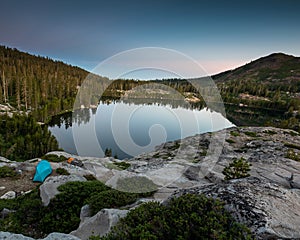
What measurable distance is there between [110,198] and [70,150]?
3183 centimetres

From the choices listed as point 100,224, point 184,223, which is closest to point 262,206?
point 184,223

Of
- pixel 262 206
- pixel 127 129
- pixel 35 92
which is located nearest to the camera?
pixel 262 206

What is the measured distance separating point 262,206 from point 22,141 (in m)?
33.0

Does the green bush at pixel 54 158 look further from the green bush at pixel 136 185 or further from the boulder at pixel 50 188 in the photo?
the green bush at pixel 136 185

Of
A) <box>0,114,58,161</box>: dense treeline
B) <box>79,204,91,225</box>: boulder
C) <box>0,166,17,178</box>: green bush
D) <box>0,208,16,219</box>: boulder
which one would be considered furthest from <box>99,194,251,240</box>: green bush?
<box>0,114,58,161</box>: dense treeline

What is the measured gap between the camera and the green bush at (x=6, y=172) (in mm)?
12276

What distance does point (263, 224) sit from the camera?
3449 mm

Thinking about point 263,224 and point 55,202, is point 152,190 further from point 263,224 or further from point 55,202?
point 263,224

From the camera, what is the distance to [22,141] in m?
28.3

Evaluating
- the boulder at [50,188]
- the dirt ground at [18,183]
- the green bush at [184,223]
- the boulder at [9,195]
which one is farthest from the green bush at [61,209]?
the dirt ground at [18,183]

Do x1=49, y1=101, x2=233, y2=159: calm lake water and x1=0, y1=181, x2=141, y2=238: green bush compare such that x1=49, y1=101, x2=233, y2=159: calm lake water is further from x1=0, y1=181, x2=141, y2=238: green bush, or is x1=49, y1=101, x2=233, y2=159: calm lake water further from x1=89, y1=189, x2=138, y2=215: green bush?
x1=89, y1=189, x2=138, y2=215: green bush

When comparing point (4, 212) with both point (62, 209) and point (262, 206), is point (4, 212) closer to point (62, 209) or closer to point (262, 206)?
point (62, 209)

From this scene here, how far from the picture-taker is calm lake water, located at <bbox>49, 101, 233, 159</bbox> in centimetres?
1280

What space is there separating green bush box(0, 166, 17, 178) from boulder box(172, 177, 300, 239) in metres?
12.8
